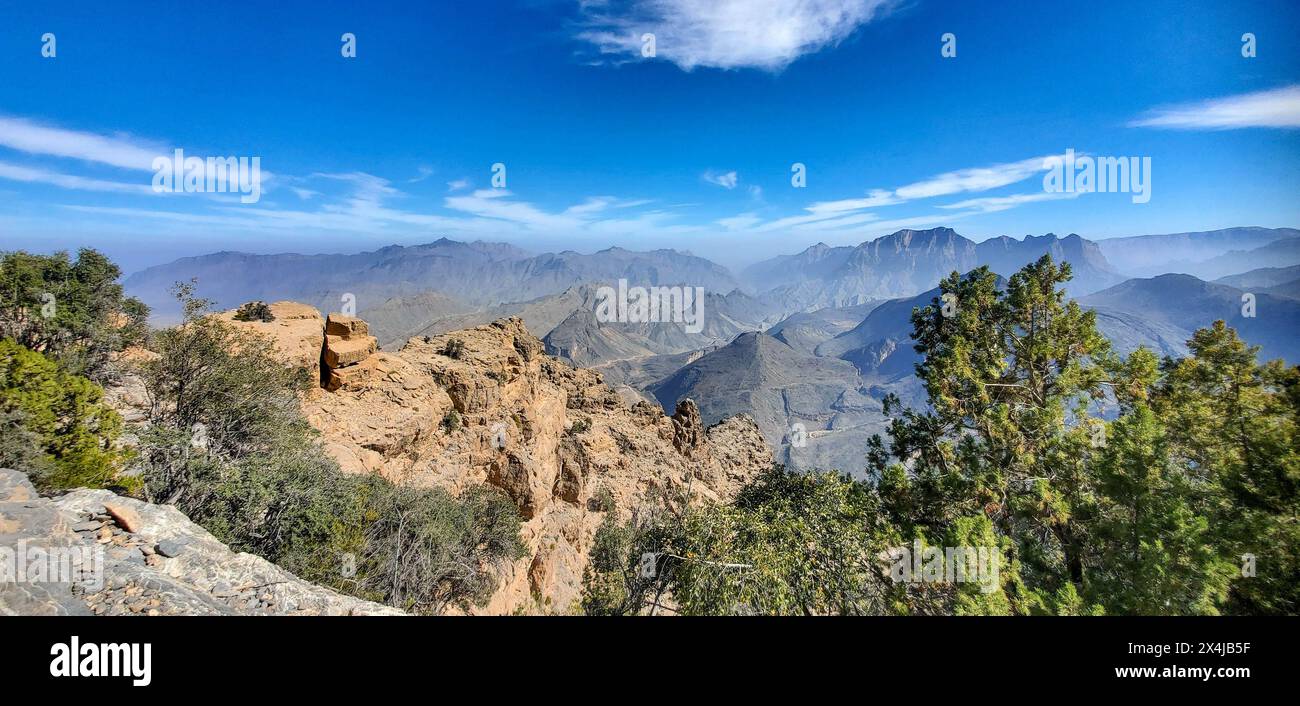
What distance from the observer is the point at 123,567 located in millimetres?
7461

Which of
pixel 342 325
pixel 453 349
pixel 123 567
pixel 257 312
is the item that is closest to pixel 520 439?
pixel 453 349

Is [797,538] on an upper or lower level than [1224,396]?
lower

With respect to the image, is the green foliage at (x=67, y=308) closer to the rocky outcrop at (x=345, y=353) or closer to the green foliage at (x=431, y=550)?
the rocky outcrop at (x=345, y=353)

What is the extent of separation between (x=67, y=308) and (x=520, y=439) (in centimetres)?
2047

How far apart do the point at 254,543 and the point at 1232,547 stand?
22.8 m

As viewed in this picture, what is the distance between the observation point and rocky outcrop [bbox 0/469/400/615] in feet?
21.0

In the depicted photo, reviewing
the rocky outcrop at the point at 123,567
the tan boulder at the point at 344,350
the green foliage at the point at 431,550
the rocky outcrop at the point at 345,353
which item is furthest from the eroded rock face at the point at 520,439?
the rocky outcrop at the point at 123,567

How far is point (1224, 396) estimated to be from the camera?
45.9 ft

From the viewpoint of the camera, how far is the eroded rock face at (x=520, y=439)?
73.5ft

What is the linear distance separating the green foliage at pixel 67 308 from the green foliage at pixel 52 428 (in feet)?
17.7

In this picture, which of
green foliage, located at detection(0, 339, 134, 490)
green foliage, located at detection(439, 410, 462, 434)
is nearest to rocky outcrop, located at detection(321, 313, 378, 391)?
green foliage, located at detection(439, 410, 462, 434)

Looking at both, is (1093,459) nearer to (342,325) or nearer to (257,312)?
(342,325)
